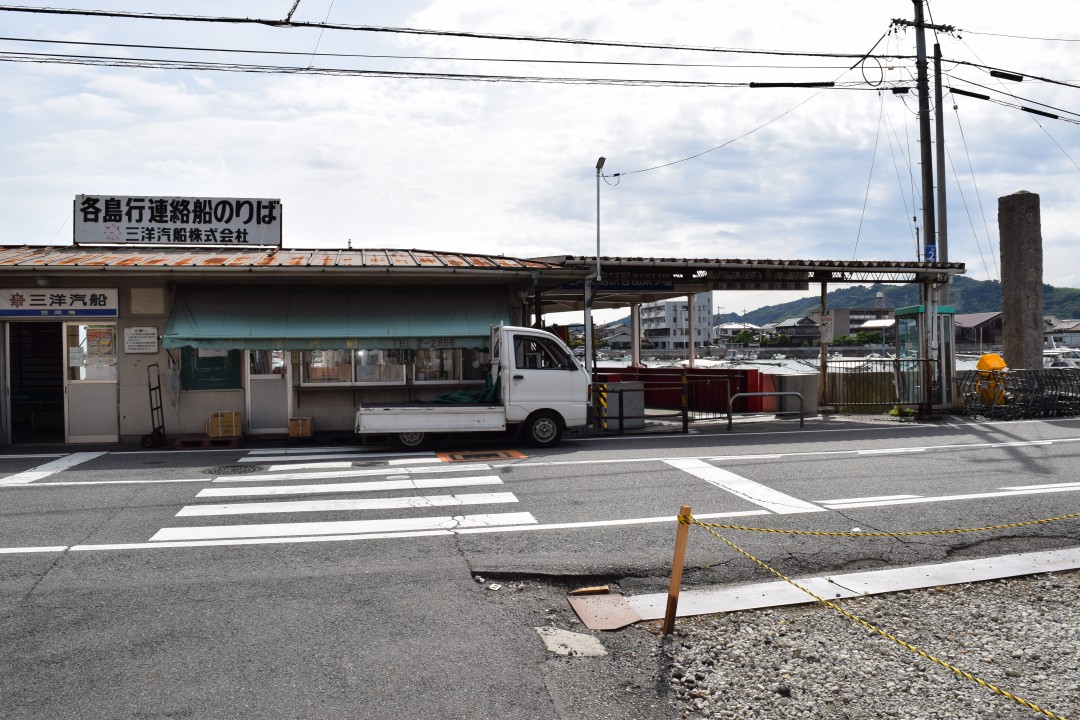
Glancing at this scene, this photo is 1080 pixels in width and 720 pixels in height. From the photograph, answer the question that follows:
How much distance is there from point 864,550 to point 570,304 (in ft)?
70.1

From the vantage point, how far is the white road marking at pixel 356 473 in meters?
10.4

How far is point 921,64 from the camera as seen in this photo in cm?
1955

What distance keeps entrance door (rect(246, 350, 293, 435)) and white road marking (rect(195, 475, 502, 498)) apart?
19.0 feet

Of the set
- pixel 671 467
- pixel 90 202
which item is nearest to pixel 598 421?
pixel 671 467

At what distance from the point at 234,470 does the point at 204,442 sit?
3.28m

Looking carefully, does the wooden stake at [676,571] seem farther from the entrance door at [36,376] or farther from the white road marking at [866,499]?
the entrance door at [36,376]

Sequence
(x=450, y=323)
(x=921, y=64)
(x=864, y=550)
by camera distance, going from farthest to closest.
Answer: (x=921, y=64)
(x=450, y=323)
(x=864, y=550)

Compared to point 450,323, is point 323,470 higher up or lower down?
lower down

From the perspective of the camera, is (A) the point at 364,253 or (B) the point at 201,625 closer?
(B) the point at 201,625

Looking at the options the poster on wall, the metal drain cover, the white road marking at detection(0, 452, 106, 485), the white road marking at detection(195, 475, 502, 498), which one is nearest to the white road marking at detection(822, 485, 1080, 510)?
the white road marking at detection(195, 475, 502, 498)

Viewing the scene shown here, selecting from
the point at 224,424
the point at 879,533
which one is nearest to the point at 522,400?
the point at 224,424

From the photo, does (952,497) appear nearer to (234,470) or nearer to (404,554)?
(404,554)

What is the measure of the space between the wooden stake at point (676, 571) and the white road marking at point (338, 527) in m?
2.94

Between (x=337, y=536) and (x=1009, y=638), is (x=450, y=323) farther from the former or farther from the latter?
(x=1009, y=638)
